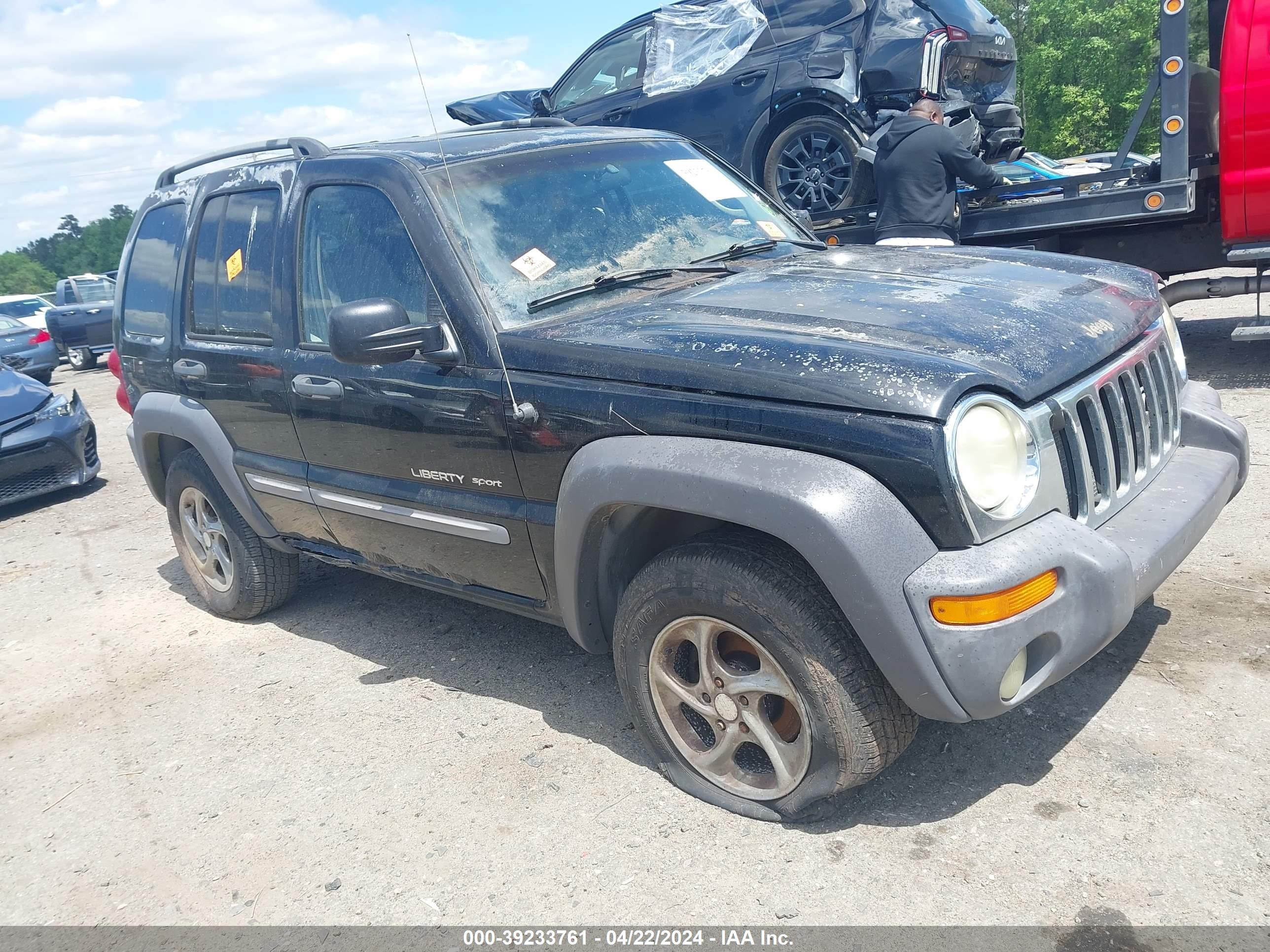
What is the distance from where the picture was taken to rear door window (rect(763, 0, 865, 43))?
8.01 meters

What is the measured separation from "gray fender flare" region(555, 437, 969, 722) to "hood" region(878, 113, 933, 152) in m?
4.91

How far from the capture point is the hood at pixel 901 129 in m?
6.90

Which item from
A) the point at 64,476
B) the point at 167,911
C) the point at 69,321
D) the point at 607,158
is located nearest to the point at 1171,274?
the point at 607,158

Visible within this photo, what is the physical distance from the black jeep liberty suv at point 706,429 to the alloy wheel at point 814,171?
3991mm

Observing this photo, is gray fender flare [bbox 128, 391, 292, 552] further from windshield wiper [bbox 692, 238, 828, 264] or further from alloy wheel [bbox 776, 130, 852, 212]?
alloy wheel [bbox 776, 130, 852, 212]

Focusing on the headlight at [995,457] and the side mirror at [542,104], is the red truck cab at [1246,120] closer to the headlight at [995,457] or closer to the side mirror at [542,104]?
the headlight at [995,457]

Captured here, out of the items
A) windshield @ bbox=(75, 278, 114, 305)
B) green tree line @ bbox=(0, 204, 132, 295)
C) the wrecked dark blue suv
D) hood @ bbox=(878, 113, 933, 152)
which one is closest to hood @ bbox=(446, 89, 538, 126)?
the wrecked dark blue suv

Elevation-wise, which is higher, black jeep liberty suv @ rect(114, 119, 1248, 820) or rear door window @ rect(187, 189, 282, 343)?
rear door window @ rect(187, 189, 282, 343)

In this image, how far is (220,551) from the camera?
508 centimetres

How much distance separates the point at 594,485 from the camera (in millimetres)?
2936

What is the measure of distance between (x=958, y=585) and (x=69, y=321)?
21.3 meters

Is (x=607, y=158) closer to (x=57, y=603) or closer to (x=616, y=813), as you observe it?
(x=616, y=813)

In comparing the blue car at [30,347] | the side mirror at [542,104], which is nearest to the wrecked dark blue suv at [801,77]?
the side mirror at [542,104]

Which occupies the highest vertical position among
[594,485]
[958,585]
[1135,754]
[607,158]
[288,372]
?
[607,158]
